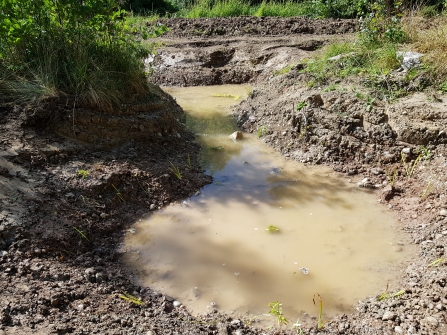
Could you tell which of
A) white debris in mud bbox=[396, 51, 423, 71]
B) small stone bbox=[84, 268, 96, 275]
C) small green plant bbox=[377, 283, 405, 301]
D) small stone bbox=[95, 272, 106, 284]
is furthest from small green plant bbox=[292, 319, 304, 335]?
white debris in mud bbox=[396, 51, 423, 71]

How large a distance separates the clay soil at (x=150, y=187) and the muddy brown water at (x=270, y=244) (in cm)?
16

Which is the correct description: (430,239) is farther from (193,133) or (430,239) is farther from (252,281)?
(193,133)

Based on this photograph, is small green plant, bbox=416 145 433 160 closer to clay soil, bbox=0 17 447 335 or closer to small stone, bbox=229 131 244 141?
clay soil, bbox=0 17 447 335

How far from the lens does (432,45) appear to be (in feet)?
19.2

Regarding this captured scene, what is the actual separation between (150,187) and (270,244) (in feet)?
5.48

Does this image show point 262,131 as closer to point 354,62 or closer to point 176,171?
point 354,62

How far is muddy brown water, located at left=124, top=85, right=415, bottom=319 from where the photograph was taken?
3.38 metres

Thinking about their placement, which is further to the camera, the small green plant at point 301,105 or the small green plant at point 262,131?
the small green plant at point 262,131

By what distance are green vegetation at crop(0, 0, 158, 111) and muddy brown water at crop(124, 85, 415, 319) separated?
1.87m

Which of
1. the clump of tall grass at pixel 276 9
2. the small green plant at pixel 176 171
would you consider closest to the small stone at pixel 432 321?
the small green plant at pixel 176 171

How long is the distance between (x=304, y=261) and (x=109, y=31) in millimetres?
4060

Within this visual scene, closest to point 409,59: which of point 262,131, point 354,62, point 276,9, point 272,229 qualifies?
point 354,62

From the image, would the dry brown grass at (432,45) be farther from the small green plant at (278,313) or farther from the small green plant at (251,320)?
the small green plant at (251,320)

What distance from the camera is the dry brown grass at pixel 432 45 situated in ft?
17.8
